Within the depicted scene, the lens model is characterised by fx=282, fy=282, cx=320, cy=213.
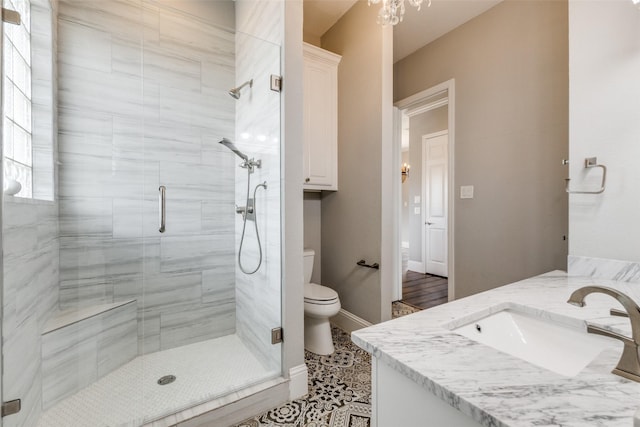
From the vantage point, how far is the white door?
431cm

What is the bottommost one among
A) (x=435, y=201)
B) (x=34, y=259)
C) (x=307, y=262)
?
(x=307, y=262)

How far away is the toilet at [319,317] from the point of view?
6.80 feet

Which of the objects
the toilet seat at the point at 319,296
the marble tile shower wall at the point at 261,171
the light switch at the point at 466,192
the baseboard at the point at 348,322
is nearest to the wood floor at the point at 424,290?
the baseboard at the point at 348,322

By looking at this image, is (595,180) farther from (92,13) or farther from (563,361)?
(92,13)

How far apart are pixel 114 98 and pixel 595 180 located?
9.26 feet

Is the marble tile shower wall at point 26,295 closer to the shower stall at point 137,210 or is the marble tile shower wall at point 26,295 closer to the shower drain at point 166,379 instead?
the shower stall at point 137,210

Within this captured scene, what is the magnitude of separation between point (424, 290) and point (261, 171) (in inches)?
110

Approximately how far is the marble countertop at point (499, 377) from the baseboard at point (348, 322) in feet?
5.16

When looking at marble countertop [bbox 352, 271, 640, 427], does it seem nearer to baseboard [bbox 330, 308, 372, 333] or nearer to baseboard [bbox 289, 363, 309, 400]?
baseboard [bbox 289, 363, 309, 400]

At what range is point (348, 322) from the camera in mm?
2523

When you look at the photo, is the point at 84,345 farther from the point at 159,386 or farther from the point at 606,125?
the point at 606,125

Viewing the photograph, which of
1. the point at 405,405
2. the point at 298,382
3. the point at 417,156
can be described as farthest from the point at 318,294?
the point at 417,156

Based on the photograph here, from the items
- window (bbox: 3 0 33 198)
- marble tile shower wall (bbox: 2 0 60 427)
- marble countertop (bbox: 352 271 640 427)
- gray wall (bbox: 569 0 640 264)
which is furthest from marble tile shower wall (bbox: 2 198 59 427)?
gray wall (bbox: 569 0 640 264)

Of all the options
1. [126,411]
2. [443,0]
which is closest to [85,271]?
[126,411]
